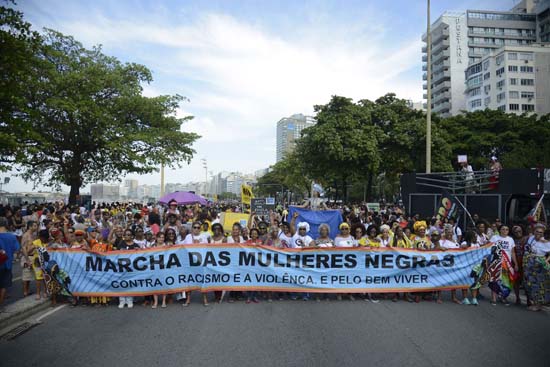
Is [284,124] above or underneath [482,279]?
above

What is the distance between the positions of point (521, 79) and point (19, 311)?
84843mm

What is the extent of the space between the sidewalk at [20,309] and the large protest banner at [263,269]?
1.84ft

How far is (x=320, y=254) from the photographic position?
7.61 m

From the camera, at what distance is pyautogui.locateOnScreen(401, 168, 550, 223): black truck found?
12.6 meters

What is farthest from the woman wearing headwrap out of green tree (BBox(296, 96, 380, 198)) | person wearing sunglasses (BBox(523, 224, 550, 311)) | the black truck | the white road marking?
green tree (BBox(296, 96, 380, 198))

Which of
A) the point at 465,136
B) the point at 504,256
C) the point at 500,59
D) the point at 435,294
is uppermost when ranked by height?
the point at 500,59

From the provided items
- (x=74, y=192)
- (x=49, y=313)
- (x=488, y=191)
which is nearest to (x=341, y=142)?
(x=488, y=191)

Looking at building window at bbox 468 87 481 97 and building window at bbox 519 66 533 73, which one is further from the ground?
building window at bbox 519 66 533 73

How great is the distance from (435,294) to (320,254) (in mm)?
2641

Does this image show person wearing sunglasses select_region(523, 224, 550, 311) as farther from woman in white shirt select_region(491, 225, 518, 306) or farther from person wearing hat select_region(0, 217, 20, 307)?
person wearing hat select_region(0, 217, 20, 307)

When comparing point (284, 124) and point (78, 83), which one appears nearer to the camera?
point (78, 83)

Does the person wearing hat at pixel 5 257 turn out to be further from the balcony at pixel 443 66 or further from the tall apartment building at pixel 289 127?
the tall apartment building at pixel 289 127

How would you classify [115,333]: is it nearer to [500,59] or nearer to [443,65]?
[500,59]

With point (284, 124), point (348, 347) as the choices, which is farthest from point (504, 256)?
point (284, 124)
